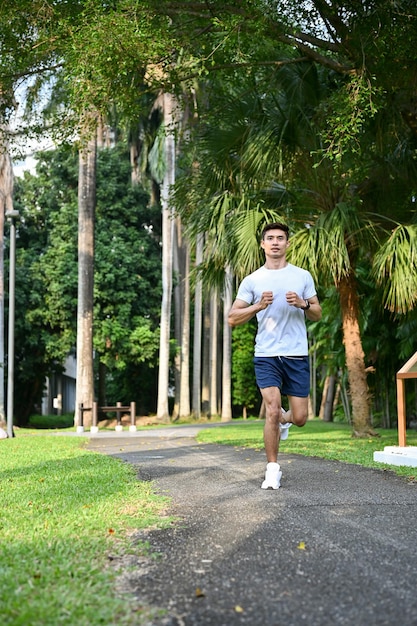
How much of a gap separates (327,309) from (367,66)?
9.28 meters

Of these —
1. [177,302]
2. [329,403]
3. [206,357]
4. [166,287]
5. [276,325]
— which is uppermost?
[177,302]

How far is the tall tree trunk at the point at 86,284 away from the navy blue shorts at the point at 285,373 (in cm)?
1868

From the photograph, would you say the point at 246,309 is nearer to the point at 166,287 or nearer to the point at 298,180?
the point at 298,180

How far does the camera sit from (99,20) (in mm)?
9422

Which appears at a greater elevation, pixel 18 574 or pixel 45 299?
pixel 45 299

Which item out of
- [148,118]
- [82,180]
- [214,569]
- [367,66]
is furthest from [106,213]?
[214,569]

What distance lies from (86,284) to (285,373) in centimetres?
1896

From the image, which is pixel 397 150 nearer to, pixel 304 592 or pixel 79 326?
pixel 304 592

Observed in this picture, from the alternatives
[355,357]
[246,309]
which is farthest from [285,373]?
[355,357]

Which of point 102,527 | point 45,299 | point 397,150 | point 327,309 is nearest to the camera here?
point 102,527

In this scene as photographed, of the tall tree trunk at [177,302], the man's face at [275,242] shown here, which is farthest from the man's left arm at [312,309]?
the tall tree trunk at [177,302]

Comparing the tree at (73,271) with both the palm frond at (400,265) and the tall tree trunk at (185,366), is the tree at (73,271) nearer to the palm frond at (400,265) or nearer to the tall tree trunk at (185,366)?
the tall tree trunk at (185,366)

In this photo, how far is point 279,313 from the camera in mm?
6180

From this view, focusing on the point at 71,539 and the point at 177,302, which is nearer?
the point at 71,539
